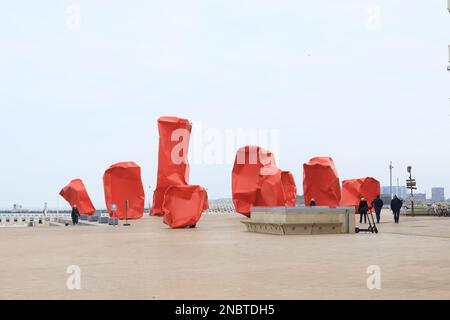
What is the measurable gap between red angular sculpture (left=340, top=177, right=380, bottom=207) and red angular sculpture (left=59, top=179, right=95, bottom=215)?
1857 cm

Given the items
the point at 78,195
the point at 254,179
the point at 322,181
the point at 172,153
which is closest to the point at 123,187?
the point at 172,153

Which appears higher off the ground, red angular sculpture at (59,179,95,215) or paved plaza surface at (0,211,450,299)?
red angular sculpture at (59,179,95,215)

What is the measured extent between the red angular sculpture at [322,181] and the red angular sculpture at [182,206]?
14.5m

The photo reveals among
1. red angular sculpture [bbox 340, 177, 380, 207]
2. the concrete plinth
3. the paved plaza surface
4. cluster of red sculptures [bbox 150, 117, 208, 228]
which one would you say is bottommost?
the paved plaza surface

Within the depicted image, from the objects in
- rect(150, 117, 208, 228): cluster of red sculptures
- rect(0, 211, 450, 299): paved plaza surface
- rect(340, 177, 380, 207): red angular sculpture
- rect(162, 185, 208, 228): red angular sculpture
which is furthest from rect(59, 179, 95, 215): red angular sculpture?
rect(0, 211, 450, 299): paved plaza surface

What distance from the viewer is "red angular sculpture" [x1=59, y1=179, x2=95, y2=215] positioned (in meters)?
42.5

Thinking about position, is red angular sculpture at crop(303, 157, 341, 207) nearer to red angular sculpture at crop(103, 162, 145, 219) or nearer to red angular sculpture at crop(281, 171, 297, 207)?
red angular sculpture at crop(281, 171, 297, 207)

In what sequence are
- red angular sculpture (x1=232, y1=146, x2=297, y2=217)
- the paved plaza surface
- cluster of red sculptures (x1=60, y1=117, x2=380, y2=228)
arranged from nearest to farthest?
1. the paved plaza surface
2. red angular sculpture (x1=232, y1=146, x2=297, y2=217)
3. cluster of red sculptures (x1=60, y1=117, x2=380, y2=228)

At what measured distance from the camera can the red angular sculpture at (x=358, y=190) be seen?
Answer: 40.5m

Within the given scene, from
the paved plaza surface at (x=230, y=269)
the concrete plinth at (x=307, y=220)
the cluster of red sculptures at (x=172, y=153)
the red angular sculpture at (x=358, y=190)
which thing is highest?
the cluster of red sculptures at (x=172, y=153)

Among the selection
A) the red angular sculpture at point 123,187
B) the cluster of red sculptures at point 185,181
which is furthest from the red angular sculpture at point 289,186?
the red angular sculpture at point 123,187

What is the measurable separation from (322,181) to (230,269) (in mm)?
29008

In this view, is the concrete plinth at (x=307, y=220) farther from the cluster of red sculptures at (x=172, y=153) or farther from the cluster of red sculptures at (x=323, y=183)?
the cluster of red sculptures at (x=323, y=183)
